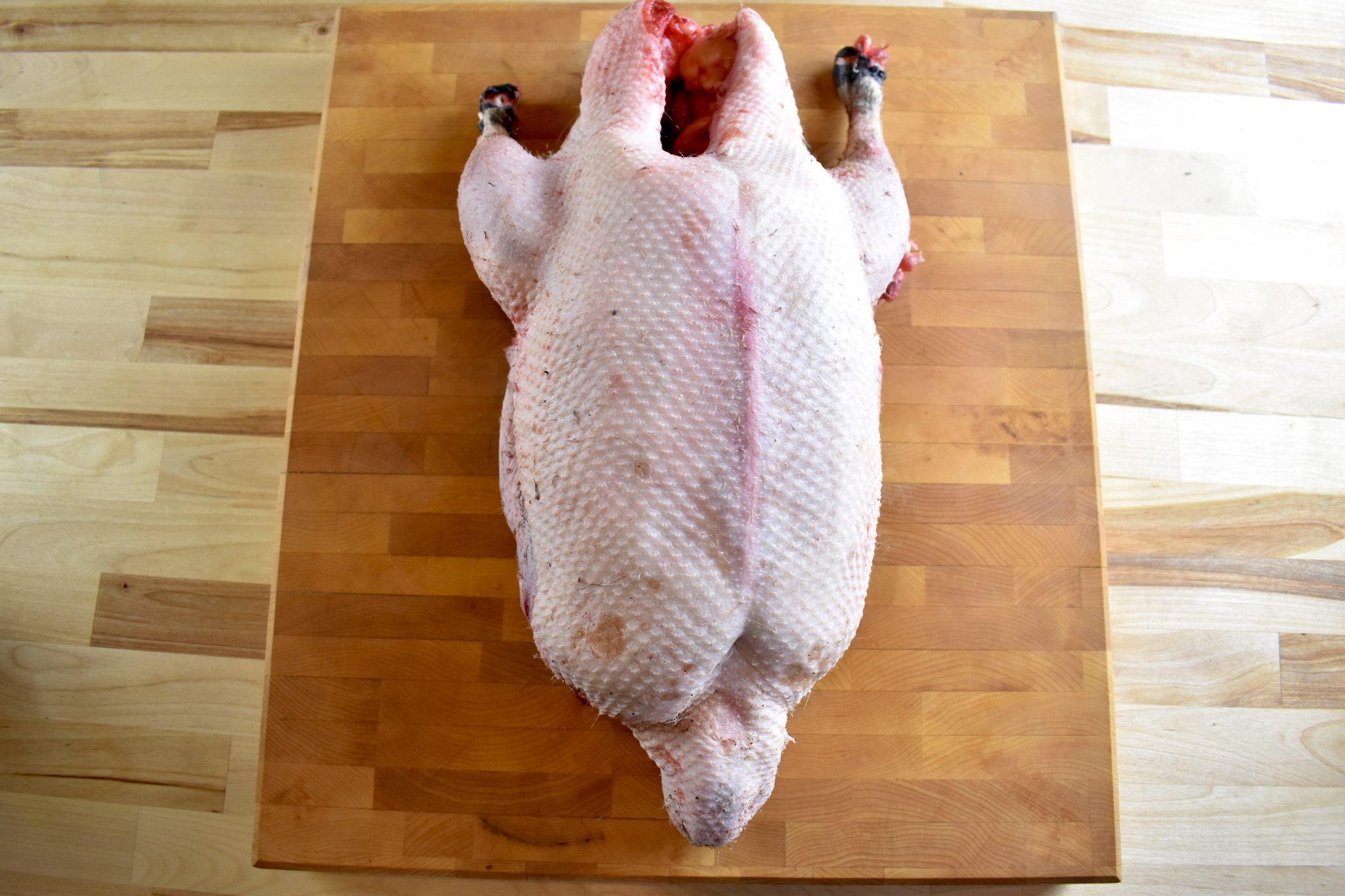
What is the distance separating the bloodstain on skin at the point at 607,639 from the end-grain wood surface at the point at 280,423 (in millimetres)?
423

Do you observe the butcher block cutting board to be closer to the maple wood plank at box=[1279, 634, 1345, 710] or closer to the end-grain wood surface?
the end-grain wood surface

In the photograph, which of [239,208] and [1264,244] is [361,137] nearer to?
[239,208]

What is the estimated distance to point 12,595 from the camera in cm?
146

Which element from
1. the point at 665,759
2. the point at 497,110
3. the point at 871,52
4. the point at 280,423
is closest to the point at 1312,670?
the point at 665,759

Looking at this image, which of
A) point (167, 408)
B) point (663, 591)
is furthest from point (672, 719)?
point (167, 408)

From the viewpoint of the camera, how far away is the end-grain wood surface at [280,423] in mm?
1395

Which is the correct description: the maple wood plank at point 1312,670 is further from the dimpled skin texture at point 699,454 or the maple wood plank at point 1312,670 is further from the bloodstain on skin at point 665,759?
the bloodstain on skin at point 665,759

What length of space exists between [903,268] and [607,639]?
0.75 m

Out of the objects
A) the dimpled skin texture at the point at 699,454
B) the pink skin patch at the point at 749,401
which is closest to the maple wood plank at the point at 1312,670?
the dimpled skin texture at the point at 699,454

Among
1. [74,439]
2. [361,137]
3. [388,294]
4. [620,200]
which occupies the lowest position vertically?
[74,439]

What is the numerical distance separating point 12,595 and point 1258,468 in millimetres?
2149

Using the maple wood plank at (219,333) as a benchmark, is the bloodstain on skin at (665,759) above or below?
below

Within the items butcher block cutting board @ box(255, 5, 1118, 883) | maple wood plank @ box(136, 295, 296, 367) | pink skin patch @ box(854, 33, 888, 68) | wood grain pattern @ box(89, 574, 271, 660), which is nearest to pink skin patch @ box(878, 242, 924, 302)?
butcher block cutting board @ box(255, 5, 1118, 883)

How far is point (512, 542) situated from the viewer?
1336mm
